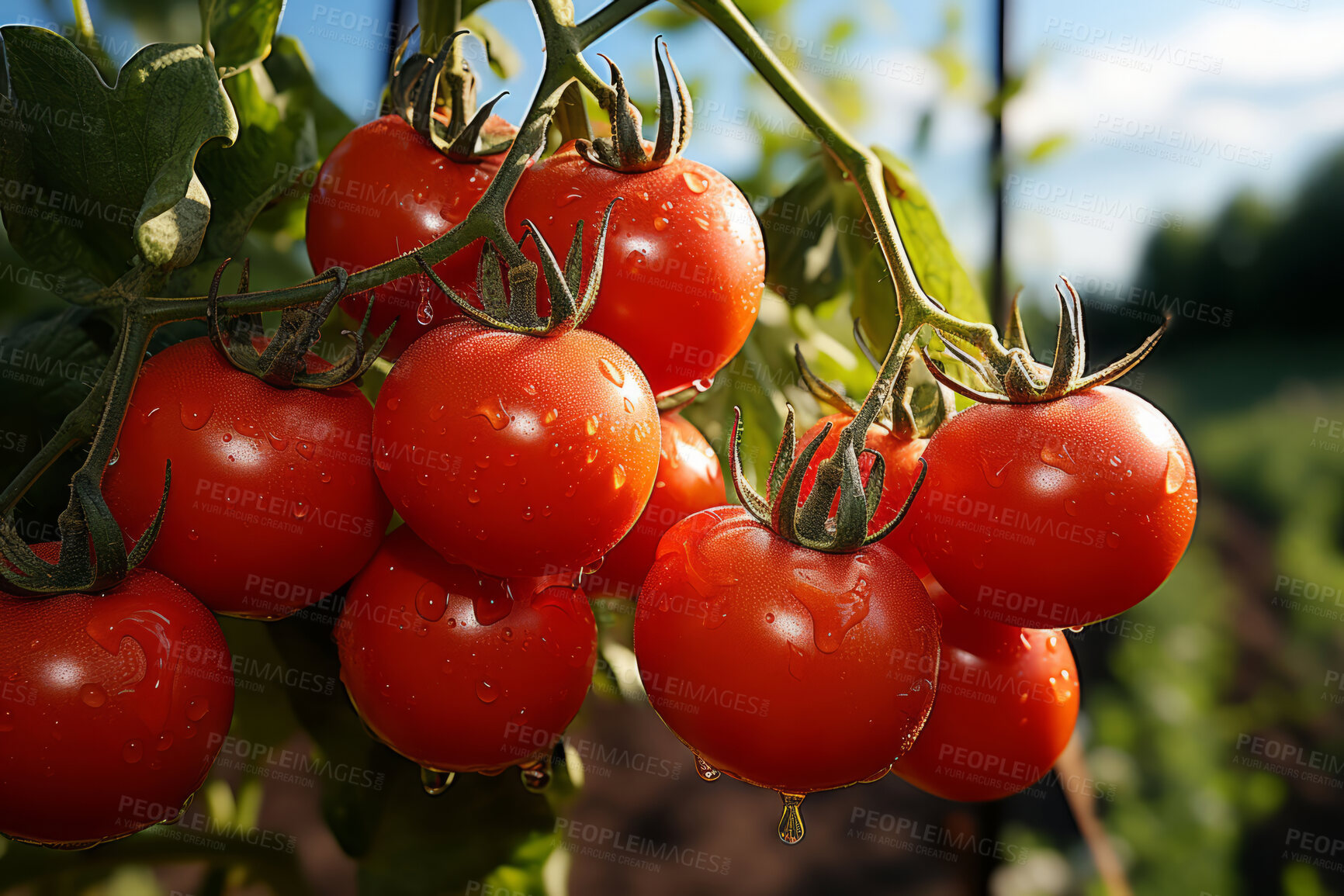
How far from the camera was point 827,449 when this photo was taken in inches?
14.7

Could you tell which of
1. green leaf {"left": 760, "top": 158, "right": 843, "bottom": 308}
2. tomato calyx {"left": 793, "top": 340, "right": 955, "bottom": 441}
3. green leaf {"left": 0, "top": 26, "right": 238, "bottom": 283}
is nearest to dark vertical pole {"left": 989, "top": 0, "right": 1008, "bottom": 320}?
green leaf {"left": 760, "top": 158, "right": 843, "bottom": 308}

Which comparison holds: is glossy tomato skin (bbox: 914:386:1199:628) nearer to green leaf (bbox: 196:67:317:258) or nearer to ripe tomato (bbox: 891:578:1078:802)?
ripe tomato (bbox: 891:578:1078:802)

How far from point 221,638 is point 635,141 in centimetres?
25

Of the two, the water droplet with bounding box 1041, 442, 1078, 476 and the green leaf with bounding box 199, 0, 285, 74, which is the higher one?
the green leaf with bounding box 199, 0, 285, 74

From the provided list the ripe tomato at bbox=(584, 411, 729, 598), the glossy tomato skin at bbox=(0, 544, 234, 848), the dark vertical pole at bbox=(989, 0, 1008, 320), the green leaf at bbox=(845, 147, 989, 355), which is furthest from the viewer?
the dark vertical pole at bbox=(989, 0, 1008, 320)

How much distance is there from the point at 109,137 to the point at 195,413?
123 millimetres

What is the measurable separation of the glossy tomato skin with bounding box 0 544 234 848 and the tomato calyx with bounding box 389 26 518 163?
0.21 metres

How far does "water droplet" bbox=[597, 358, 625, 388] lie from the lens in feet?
1.01

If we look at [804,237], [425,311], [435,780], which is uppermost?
[425,311]

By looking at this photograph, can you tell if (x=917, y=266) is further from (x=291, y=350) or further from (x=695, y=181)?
(x=291, y=350)

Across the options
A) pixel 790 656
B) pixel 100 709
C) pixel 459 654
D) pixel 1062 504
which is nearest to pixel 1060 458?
pixel 1062 504

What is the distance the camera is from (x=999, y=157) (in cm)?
79

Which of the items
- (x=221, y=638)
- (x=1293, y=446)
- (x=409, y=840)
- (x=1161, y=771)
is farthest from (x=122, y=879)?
(x=1293, y=446)

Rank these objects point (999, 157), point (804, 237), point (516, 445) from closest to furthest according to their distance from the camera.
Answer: point (516, 445) < point (804, 237) < point (999, 157)
